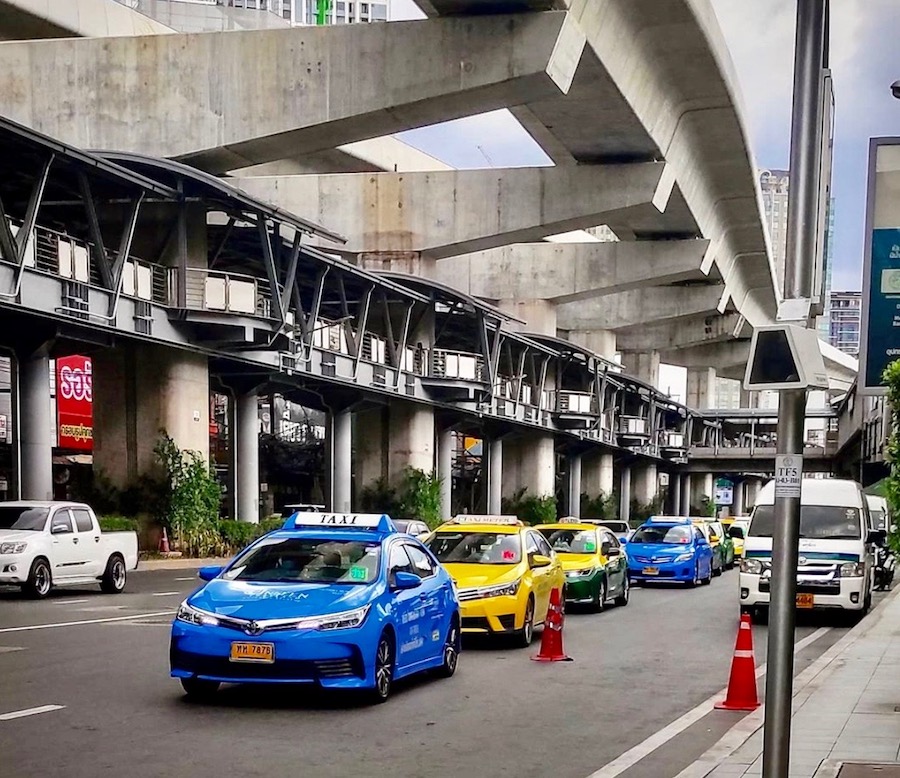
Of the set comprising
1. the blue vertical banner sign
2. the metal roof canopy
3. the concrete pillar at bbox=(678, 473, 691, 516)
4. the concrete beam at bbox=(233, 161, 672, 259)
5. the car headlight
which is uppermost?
the concrete beam at bbox=(233, 161, 672, 259)

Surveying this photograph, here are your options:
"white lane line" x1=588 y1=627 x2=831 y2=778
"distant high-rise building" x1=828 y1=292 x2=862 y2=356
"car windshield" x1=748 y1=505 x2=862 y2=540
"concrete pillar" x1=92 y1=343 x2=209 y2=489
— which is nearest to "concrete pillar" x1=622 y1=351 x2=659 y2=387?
"distant high-rise building" x1=828 y1=292 x2=862 y2=356

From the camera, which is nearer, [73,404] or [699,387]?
[73,404]

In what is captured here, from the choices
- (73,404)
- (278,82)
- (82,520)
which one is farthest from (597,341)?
(82,520)

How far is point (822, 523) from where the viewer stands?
22953mm

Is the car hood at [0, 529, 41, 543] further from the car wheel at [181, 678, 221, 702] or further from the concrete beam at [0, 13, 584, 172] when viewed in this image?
the concrete beam at [0, 13, 584, 172]

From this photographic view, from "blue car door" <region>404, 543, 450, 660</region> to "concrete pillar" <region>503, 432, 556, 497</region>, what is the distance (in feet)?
186

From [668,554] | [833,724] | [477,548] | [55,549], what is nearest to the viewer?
[833,724]

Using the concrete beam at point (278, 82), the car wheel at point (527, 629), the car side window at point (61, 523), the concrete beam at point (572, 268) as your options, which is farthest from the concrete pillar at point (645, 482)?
the car wheel at point (527, 629)

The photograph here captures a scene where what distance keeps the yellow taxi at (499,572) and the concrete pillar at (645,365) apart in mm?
72776

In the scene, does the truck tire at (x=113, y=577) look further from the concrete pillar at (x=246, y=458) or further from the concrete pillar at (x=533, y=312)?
the concrete pillar at (x=533, y=312)

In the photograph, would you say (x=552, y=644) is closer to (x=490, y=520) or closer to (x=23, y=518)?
(x=490, y=520)

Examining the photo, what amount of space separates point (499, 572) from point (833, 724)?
251 inches

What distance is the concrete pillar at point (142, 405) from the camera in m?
38.3

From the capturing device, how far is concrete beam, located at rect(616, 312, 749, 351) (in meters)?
80.9
